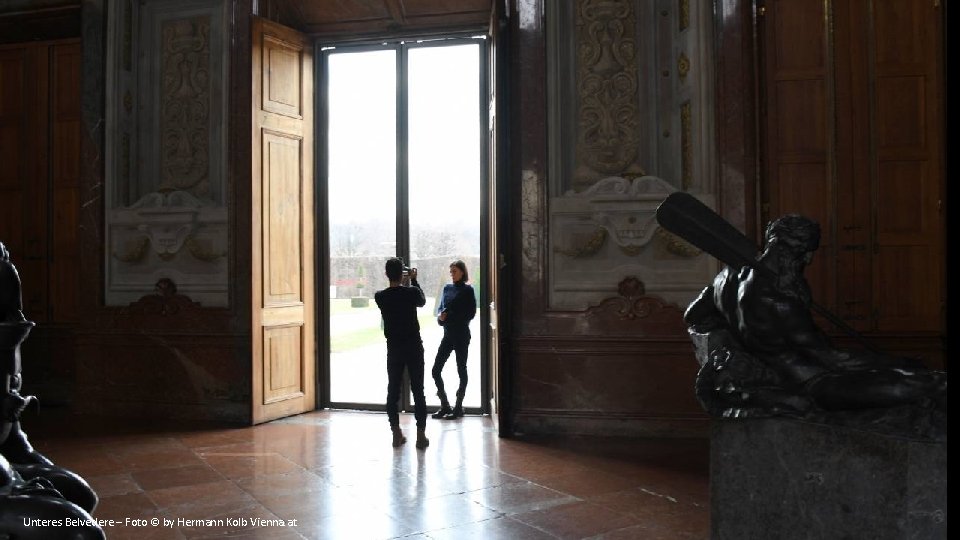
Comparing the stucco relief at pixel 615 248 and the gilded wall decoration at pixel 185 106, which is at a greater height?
the gilded wall decoration at pixel 185 106

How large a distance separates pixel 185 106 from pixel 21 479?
16.9ft

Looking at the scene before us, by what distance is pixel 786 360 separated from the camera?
298cm

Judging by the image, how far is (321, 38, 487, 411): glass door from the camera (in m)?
7.30

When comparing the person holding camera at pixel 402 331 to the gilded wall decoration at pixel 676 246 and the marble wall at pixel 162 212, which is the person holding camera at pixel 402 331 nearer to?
the marble wall at pixel 162 212

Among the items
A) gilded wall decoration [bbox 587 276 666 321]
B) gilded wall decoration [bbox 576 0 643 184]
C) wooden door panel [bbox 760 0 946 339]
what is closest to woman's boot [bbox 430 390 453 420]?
gilded wall decoration [bbox 587 276 666 321]

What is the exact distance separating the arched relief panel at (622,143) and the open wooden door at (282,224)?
247cm

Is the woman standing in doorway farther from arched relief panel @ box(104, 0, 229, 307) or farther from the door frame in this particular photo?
arched relief panel @ box(104, 0, 229, 307)

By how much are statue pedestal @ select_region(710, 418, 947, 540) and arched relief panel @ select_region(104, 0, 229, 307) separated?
16.4 ft

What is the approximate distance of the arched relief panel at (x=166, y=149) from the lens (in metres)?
6.85

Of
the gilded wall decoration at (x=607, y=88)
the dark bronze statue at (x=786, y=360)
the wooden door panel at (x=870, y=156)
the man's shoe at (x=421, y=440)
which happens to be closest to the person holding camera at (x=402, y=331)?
the man's shoe at (x=421, y=440)

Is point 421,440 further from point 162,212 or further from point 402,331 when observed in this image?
point 162,212

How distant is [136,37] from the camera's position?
23.2 feet

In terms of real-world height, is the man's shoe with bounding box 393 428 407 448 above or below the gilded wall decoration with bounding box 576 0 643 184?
below

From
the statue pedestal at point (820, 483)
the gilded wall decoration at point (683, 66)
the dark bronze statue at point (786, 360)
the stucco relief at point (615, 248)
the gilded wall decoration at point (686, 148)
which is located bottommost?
the statue pedestal at point (820, 483)
